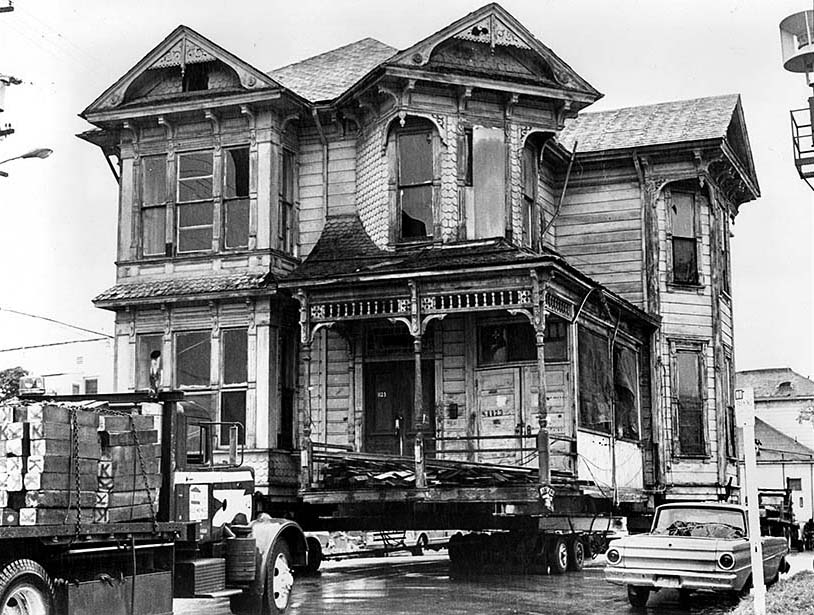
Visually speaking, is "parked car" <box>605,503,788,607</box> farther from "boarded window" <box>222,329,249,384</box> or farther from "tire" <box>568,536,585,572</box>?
"boarded window" <box>222,329,249,384</box>

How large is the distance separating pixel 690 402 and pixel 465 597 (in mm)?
11687

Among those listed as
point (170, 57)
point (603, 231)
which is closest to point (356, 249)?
point (170, 57)

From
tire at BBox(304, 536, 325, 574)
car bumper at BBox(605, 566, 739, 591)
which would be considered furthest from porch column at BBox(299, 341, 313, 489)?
car bumper at BBox(605, 566, 739, 591)

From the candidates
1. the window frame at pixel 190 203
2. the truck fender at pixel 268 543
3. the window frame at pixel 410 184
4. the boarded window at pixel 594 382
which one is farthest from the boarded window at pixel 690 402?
the truck fender at pixel 268 543

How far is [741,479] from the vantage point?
97.0 feet

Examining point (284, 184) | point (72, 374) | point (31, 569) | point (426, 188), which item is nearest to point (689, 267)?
point (426, 188)

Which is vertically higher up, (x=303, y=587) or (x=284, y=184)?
(x=284, y=184)

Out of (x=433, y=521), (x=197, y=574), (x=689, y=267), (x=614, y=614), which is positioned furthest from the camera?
(x=689, y=267)

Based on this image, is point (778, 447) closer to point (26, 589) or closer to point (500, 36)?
point (500, 36)

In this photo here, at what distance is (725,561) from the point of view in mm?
15406

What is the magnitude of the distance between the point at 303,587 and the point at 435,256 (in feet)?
21.0

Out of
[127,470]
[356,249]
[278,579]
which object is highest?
[356,249]

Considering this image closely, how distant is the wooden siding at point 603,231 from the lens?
2728 centimetres

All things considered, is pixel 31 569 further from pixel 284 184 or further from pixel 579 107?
pixel 579 107
